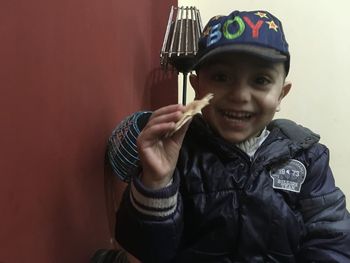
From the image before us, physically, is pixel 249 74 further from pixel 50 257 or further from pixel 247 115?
pixel 50 257

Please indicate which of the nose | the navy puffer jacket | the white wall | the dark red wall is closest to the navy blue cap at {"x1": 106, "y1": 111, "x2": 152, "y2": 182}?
the dark red wall

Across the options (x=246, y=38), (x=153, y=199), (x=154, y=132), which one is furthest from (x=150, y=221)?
(x=246, y=38)

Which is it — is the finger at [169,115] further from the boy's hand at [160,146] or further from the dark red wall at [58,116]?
the dark red wall at [58,116]

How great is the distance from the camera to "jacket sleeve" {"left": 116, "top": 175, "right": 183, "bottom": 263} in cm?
84

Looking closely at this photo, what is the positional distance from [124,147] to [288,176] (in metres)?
0.38

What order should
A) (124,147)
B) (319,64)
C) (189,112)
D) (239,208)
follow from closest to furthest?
Answer: (189,112), (239,208), (124,147), (319,64)

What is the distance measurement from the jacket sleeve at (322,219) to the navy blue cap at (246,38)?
23 centimetres

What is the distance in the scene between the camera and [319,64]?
1.92 m

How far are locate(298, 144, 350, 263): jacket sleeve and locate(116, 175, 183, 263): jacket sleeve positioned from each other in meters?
0.26

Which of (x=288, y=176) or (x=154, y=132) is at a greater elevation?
(x=154, y=132)

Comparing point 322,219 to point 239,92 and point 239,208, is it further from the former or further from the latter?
point 239,92

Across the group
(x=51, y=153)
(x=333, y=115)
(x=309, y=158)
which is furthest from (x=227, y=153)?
(x=333, y=115)

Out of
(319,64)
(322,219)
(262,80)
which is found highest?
(262,80)

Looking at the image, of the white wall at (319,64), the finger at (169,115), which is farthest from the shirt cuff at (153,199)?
the white wall at (319,64)
